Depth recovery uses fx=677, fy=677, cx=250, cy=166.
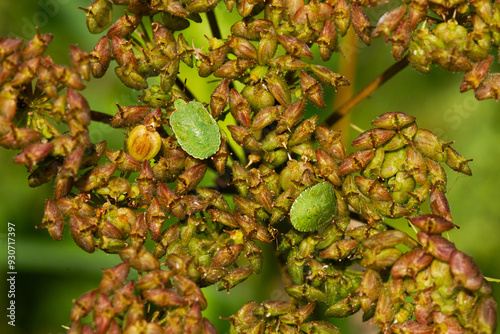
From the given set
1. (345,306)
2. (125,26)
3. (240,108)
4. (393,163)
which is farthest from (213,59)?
(345,306)

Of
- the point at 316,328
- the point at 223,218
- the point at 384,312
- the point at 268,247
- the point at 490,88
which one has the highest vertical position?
the point at 490,88

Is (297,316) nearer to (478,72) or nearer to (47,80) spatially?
(478,72)

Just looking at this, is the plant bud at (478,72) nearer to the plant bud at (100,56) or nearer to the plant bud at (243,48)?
the plant bud at (243,48)

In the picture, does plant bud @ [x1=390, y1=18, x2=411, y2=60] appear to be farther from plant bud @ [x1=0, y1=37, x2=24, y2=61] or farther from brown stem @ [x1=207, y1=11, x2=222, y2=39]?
plant bud @ [x1=0, y1=37, x2=24, y2=61]

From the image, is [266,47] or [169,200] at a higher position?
[266,47]

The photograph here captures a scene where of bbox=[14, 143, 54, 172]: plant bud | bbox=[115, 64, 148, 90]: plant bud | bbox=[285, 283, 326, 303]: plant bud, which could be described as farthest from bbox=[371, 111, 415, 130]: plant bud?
bbox=[14, 143, 54, 172]: plant bud

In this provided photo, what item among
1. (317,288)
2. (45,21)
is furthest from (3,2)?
(317,288)

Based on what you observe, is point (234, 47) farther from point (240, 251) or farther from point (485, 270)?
point (485, 270)
